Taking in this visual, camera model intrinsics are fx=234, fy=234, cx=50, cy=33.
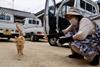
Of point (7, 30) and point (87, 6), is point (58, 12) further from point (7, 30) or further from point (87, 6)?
point (7, 30)

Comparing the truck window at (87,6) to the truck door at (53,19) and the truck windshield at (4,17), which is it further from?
the truck windshield at (4,17)

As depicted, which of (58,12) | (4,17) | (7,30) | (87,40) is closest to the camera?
(87,40)

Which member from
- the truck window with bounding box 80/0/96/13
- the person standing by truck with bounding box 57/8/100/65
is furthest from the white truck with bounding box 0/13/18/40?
the person standing by truck with bounding box 57/8/100/65

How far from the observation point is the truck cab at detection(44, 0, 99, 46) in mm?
9688

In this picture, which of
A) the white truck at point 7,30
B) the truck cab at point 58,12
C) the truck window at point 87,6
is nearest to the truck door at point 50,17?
the truck cab at point 58,12

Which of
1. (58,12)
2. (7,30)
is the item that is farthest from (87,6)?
(7,30)

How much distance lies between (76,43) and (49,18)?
5.11 metres

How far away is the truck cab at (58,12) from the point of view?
9.69 metres

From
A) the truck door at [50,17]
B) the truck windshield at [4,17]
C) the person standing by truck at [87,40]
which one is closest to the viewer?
the person standing by truck at [87,40]

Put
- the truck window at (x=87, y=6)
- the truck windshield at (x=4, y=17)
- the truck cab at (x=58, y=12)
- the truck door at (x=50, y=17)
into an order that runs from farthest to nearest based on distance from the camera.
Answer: the truck windshield at (x=4, y=17) → the truck door at (x=50, y=17) → the truck window at (x=87, y=6) → the truck cab at (x=58, y=12)

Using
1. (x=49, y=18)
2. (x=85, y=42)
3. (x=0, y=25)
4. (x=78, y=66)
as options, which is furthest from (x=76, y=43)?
(x=0, y=25)

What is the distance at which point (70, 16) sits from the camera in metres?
5.28

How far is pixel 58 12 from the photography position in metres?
9.85

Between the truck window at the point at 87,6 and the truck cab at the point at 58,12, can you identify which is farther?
the truck window at the point at 87,6
